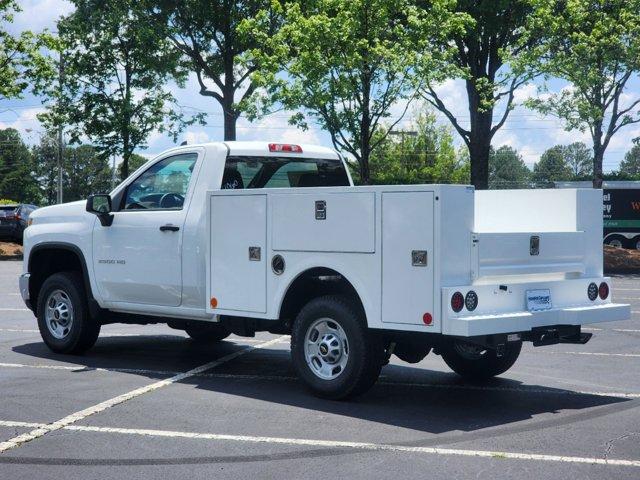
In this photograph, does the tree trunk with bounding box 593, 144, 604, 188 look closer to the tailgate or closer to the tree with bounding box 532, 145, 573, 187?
the tailgate

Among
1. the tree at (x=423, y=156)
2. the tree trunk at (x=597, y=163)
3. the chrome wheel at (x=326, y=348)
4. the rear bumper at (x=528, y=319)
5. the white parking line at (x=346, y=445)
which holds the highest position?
the tree at (x=423, y=156)

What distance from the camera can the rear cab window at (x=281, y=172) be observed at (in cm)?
921

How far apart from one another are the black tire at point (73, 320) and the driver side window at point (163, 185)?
111 centimetres

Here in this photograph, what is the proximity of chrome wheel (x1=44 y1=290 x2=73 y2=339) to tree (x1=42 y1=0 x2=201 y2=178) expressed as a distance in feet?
95.1

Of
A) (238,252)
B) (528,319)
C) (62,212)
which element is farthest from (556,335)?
(62,212)

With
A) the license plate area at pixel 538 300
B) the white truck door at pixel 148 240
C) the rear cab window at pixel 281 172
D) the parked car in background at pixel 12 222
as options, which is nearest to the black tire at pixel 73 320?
the white truck door at pixel 148 240

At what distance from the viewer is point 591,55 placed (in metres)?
27.7

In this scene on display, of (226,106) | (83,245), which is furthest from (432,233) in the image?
(226,106)

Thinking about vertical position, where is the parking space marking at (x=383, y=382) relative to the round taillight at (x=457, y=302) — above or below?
below

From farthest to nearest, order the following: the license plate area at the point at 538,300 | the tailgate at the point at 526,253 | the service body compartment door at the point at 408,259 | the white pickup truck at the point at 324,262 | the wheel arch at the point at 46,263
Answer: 1. the wheel arch at the point at 46,263
2. the license plate area at the point at 538,300
3. the tailgate at the point at 526,253
4. the white pickup truck at the point at 324,262
5. the service body compartment door at the point at 408,259

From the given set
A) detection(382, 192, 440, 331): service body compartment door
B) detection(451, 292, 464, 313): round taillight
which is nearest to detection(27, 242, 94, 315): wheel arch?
detection(382, 192, 440, 331): service body compartment door

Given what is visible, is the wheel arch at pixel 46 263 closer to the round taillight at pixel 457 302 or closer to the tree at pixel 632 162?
the round taillight at pixel 457 302

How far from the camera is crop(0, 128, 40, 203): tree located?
4532 inches

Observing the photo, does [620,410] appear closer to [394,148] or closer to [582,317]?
[582,317]
